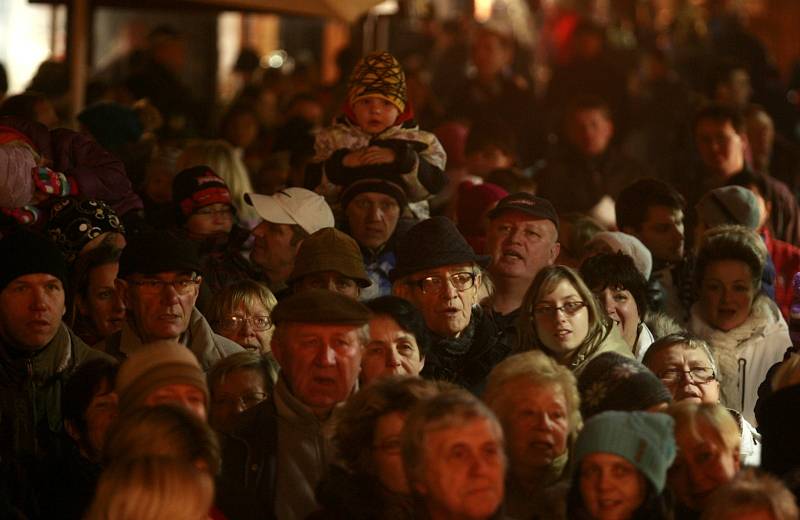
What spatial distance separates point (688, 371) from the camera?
27.8 ft

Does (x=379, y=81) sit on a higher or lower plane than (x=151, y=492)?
higher

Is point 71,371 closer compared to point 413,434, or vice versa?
point 413,434

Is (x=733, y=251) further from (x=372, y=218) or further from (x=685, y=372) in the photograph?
(x=372, y=218)

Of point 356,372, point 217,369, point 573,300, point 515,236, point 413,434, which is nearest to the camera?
point 413,434

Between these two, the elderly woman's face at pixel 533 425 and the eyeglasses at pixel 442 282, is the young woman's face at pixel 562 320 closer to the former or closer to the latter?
the eyeglasses at pixel 442 282

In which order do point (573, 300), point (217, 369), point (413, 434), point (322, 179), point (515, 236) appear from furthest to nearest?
1. point (322, 179)
2. point (515, 236)
3. point (573, 300)
4. point (217, 369)
5. point (413, 434)

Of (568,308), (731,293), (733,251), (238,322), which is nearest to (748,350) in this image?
(731,293)

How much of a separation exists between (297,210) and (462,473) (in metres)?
3.60

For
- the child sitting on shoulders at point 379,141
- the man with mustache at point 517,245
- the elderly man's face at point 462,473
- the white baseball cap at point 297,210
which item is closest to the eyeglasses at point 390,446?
the elderly man's face at point 462,473

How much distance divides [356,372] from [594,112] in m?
6.59

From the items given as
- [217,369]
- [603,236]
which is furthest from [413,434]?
[603,236]

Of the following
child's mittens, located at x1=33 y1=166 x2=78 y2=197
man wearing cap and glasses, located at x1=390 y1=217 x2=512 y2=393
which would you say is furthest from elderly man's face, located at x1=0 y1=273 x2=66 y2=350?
man wearing cap and glasses, located at x1=390 y1=217 x2=512 y2=393

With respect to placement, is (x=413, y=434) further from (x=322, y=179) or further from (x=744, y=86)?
(x=744, y=86)

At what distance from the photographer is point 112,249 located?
8.98 m
